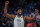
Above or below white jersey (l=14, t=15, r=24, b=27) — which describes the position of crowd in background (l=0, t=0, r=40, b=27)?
above

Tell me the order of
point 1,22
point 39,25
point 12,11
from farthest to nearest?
point 12,11 < point 1,22 < point 39,25

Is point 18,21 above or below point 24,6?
below

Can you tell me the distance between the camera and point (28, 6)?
12.8 feet

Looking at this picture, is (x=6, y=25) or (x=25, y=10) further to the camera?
(x=25, y=10)

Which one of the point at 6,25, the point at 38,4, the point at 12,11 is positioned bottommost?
the point at 6,25

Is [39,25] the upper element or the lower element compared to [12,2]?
lower

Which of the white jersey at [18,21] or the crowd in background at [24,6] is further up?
the crowd in background at [24,6]

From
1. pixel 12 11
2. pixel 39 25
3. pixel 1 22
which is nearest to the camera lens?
pixel 39 25

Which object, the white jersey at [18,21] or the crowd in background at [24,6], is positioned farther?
the crowd in background at [24,6]

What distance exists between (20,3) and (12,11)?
444mm

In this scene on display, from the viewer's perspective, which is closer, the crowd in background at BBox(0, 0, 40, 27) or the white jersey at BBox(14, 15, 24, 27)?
the white jersey at BBox(14, 15, 24, 27)

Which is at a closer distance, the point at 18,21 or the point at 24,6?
the point at 18,21

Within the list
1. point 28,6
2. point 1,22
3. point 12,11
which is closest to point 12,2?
point 12,11

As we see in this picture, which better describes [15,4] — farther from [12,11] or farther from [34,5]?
[34,5]
